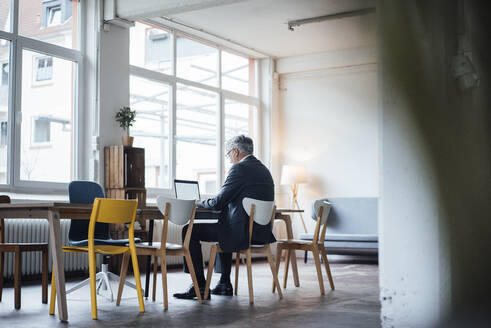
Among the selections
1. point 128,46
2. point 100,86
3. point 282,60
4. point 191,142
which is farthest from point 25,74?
point 282,60

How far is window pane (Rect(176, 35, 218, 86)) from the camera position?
9.55 metres

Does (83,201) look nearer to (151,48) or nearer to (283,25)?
(151,48)

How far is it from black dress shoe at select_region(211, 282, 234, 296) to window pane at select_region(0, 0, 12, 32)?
149 inches

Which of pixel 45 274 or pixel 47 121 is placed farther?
pixel 47 121

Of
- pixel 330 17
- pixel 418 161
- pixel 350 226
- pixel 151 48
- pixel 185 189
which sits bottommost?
pixel 350 226

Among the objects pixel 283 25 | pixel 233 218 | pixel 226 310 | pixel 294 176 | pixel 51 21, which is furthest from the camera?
pixel 294 176

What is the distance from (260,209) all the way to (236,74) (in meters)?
5.98

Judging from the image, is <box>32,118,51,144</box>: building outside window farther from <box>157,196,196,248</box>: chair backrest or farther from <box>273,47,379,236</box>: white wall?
<box>273,47,379,236</box>: white wall

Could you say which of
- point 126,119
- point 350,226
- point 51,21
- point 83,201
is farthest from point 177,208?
point 350,226

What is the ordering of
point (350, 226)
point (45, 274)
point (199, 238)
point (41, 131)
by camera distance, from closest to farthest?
1. point (45, 274)
2. point (199, 238)
3. point (41, 131)
4. point (350, 226)

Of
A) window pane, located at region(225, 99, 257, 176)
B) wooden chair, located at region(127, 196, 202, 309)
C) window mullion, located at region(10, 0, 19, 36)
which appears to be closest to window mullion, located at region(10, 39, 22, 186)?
window mullion, located at region(10, 0, 19, 36)

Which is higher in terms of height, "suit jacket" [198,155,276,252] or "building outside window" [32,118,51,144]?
"building outside window" [32,118,51,144]

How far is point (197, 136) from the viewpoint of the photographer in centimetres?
979

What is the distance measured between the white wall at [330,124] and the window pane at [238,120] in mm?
481
